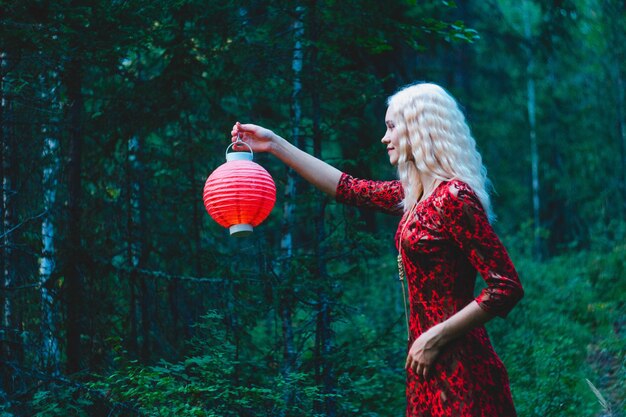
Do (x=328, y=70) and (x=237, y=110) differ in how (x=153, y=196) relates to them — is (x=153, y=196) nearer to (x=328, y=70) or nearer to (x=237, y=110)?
(x=237, y=110)

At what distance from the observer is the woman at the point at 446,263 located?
108 inches

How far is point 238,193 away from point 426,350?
4.27 ft

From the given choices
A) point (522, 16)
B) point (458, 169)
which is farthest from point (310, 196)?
point (522, 16)

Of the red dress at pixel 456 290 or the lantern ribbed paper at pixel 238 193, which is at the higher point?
the lantern ribbed paper at pixel 238 193

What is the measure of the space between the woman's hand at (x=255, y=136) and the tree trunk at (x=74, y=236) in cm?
253

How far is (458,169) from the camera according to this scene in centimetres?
290

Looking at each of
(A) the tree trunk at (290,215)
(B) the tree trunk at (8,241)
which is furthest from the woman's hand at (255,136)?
(B) the tree trunk at (8,241)

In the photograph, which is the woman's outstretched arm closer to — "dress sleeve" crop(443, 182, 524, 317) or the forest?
"dress sleeve" crop(443, 182, 524, 317)

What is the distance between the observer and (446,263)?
287cm

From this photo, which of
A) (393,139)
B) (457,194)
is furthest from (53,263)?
(457,194)

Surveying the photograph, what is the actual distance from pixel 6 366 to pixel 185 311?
1719 mm

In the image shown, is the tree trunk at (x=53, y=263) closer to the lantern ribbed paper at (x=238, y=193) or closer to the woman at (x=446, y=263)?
the lantern ribbed paper at (x=238, y=193)

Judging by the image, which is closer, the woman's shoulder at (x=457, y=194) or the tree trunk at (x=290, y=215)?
the woman's shoulder at (x=457, y=194)

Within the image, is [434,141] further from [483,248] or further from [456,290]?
[456,290]
